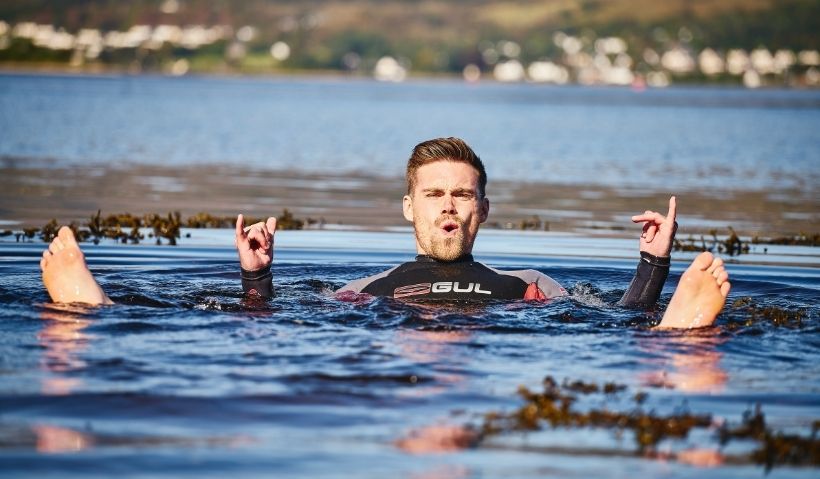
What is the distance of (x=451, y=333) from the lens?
9688 millimetres

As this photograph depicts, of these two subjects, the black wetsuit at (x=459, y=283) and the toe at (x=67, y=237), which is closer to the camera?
the toe at (x=67, y=237)

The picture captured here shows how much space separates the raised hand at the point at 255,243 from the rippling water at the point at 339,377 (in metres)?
0.37

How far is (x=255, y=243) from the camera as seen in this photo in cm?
1039

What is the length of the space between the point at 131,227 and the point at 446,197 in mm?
8463

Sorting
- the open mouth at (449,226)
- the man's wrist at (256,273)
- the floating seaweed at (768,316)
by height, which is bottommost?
the floating seaweed at (768,316)

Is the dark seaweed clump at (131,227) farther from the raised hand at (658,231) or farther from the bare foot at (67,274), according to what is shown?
the raised hand at (658,231)

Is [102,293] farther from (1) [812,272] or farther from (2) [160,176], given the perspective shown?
(2) [160,176]

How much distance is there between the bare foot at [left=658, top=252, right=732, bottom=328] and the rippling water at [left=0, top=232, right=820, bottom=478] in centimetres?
17

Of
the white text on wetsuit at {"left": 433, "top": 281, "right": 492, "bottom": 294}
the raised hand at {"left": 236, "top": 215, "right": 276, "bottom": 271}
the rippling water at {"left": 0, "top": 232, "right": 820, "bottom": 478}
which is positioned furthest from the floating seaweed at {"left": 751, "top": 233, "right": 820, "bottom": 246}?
the raised hand at {"left": 236, "top": 215, "right": 276, "bottom": 271}

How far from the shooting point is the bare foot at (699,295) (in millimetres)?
9297

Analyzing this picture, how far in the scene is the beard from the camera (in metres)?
10.8

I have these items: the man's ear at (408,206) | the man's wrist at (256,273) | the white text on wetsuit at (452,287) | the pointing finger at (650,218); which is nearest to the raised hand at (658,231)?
the pointing finger at (650,218)

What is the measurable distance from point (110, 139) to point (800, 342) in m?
38.3

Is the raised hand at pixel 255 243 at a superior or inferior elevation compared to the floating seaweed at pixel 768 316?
superior
